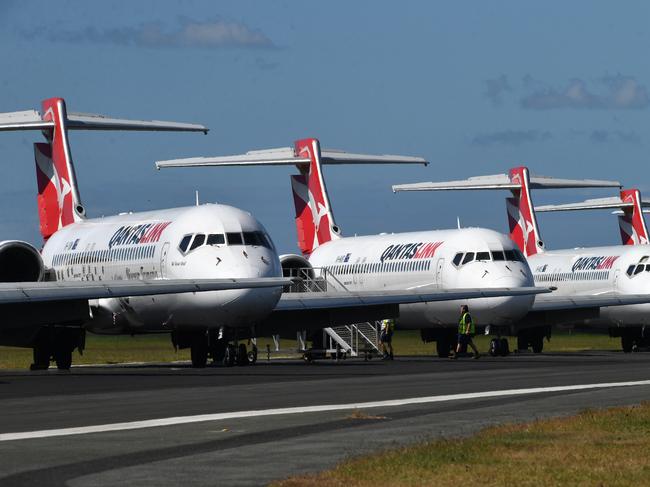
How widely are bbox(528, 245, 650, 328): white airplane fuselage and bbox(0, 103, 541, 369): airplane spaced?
14886 mm

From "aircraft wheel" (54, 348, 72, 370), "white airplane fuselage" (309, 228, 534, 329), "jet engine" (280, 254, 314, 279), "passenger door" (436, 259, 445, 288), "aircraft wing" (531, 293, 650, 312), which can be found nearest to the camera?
"aircraft wheel" (54, 348, 72, 370)

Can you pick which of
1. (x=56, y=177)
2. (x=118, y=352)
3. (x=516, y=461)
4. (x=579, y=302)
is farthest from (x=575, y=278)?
(x=516, y=461)

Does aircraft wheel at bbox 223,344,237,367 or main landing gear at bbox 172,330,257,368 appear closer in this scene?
aircraft wheel at bbox 223,344,237,367

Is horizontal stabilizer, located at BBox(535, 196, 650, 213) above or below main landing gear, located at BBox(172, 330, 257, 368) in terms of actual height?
above

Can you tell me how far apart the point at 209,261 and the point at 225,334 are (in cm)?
215

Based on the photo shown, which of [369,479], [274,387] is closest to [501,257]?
[274,387]

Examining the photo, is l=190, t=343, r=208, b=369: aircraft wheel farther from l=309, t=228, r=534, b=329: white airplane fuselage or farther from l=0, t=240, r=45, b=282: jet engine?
l=309, t=228, r=534, b=329: white airplane fuselage

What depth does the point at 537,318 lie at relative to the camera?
5194 cm

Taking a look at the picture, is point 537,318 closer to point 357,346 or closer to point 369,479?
point 357,346

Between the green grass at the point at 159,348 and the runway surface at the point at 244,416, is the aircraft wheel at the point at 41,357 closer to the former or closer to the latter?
the green grass at the point at 159,348

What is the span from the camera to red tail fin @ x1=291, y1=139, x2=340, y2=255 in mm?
58875

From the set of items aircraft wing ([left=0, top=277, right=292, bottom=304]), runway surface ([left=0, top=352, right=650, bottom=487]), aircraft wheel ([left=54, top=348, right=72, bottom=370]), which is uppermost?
aircraft wing ([left=0, top=277, right=292, bottom=304])

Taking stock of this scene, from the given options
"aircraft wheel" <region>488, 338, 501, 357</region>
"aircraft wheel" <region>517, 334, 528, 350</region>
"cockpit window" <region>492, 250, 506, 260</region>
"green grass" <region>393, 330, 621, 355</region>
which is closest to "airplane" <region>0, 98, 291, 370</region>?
"cockpit window" <region>492, 250, 506, 260</region>

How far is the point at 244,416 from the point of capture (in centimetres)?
1836
